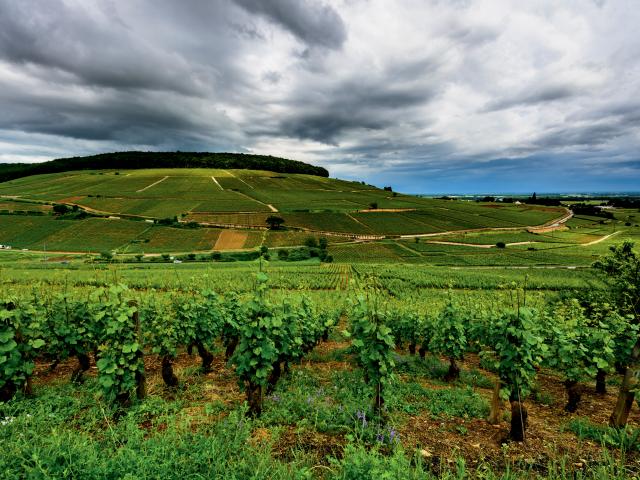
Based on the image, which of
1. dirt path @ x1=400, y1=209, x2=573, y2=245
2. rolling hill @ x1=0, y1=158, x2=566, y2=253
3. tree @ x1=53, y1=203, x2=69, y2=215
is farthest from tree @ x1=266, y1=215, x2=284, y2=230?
tree @ x1=53, y1=203, x2=69, y2=215

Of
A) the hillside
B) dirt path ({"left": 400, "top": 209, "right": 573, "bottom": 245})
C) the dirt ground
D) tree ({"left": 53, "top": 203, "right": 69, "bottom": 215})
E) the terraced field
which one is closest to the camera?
the dirt ground

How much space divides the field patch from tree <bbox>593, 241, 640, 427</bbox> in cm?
6766

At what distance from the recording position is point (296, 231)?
9300 centimetres

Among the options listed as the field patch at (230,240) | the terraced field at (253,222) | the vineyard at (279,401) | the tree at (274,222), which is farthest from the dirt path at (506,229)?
the vineyard at (279,401)

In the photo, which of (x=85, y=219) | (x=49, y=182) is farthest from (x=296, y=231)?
(x=49, y=182)

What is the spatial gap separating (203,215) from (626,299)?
10102 cm

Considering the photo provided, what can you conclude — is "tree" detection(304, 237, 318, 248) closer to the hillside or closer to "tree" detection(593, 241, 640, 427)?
the hillside

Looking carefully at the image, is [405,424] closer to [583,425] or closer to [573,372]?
[583,425]

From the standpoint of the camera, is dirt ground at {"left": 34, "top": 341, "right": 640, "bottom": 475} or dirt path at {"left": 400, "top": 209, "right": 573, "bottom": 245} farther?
dirt path at {"left": 400, "top": 209, "right": 573, "bottom": 245}

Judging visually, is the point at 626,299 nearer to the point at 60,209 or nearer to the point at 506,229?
the point at 506,229

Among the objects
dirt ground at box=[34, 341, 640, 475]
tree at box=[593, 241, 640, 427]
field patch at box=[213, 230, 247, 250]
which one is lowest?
field patch at box=[213, 230, 247, 250]

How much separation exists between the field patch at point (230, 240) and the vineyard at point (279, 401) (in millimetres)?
66734

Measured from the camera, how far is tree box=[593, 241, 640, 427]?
7023mm

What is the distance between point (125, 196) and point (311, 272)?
346ft
